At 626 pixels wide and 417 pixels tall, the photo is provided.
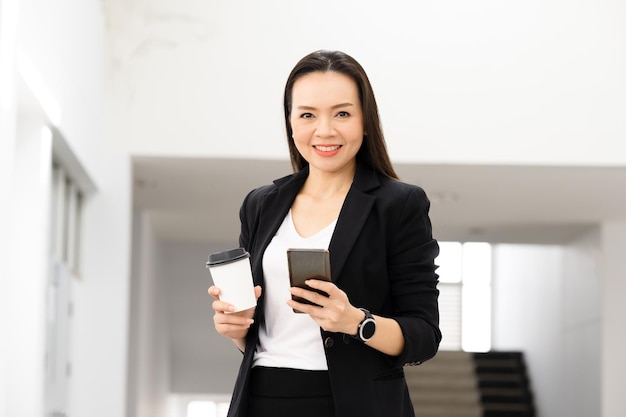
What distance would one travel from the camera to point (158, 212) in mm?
8734

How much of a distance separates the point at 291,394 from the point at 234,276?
0.20 meters

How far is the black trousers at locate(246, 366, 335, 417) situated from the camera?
5.25 feet

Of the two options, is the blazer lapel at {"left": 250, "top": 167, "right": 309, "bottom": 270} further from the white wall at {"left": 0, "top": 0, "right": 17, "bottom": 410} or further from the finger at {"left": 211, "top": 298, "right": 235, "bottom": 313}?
the white wall at {"left": 0, "top": 0, "right": 17, "bottom": 410}

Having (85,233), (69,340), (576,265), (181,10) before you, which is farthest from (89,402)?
(576,265)

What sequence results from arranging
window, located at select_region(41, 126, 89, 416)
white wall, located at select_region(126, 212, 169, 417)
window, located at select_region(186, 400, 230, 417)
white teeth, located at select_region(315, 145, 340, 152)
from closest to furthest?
white teeth, located at select_region(315, 145, 340, 152) < window, located at select_region(41, 126, 89, 416) < white wall, located at select_region(126, 212, 169, 417) < window, located at select_region(186, 400, 230, 417)

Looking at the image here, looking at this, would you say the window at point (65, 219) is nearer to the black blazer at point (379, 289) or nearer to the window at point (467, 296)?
the black blazer at point (379, 289)

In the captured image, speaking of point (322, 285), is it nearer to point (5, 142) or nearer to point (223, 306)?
point (223, 306)

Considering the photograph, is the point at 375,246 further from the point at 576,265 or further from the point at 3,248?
the point at 576,265

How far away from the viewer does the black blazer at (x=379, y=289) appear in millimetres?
1596

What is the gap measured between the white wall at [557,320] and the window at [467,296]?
67 centimetres

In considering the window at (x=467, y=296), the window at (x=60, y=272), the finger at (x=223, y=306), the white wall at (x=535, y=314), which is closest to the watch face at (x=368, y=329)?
the finger at (x=223, y=306)

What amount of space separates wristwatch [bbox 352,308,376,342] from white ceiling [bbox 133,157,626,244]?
5060 mm

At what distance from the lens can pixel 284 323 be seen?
166 centimetres

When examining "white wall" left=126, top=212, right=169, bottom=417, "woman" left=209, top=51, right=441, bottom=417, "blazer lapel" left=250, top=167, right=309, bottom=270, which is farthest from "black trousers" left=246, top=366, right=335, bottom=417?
"white wall" left=126, top=212, right=169, bottom=417
